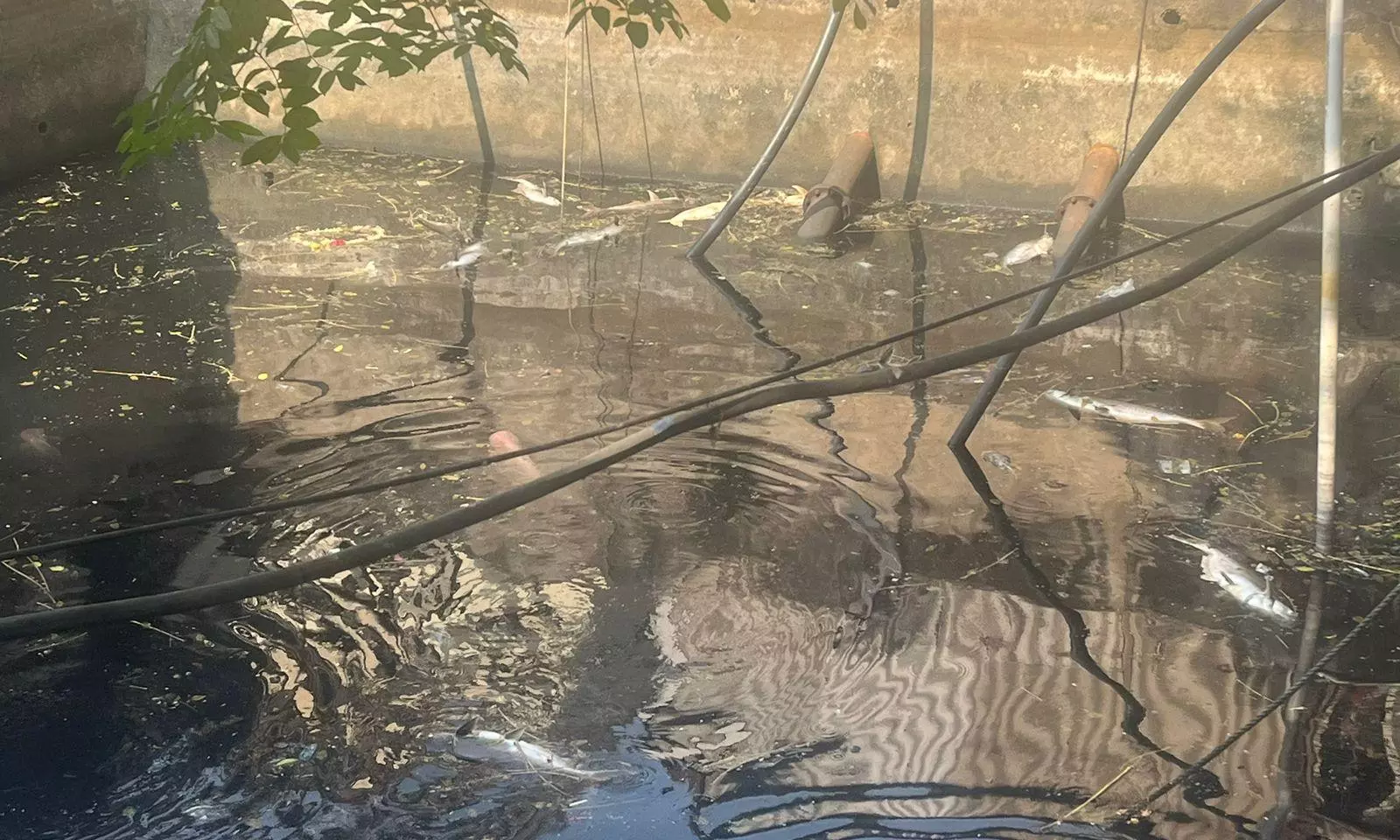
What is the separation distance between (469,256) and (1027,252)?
281cm

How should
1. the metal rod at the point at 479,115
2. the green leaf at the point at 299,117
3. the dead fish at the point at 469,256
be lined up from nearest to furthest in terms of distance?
the green leaf at the point at 299,117 < the dead fish at the point at 469,256 < the metal rod at the point at 479,115

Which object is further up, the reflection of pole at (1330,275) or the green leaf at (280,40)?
the green leaf at (280,40)

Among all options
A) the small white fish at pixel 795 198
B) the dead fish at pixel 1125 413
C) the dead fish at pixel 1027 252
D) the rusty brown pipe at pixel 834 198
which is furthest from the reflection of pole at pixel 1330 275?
the small white fish at pixel 795 198

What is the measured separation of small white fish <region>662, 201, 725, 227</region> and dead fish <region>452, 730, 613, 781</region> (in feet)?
13.6

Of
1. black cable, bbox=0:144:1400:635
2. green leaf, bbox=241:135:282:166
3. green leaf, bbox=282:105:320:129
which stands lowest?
black cable, bbox=0:144:1400:635

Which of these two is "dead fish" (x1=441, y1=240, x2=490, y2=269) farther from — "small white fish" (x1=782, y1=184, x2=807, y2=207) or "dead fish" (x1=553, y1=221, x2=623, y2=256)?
"small white fish" (x1=782, y1=184, x2=807, y2=207)

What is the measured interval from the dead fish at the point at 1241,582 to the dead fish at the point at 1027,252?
2629 mm

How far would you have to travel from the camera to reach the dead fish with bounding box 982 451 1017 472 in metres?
4.02

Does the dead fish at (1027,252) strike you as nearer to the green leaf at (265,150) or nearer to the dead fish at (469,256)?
the dead fish at (469,256)

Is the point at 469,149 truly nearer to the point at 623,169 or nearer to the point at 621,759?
the point at 623,169

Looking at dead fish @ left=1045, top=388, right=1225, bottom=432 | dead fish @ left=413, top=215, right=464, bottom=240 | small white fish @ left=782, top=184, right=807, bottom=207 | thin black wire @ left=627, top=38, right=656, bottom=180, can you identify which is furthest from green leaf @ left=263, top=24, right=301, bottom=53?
thin black wire @ left=627, top=38, right=656, bottom=180

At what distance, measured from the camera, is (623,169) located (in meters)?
7.33

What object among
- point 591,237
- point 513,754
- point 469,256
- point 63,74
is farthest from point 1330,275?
point 63,74

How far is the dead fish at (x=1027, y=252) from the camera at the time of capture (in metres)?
5.98
